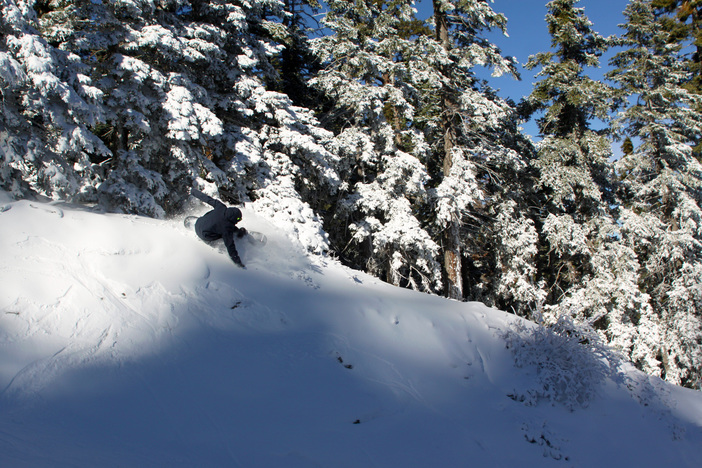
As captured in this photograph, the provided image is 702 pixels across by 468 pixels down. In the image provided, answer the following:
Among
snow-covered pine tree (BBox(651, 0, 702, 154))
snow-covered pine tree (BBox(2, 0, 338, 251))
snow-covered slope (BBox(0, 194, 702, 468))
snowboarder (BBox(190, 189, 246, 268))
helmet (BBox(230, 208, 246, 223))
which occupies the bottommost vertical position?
snow-covered slope (BBox(0, 194, 702, 468))

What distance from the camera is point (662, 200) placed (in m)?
17.6

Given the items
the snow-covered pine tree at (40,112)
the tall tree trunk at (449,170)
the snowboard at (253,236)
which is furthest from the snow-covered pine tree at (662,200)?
the snow-covered pine tree at (40,112)

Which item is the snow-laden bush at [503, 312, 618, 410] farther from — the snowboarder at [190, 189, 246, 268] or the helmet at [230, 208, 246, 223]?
the helmet at [230, 208, 246, 223]

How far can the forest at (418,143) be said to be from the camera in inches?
421

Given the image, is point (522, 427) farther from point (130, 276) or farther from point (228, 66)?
point (228, 66)

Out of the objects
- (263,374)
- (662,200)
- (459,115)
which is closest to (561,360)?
(263,374)

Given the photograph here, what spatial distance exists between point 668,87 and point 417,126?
10.4 meters

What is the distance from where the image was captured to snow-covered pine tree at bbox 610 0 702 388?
16.3m

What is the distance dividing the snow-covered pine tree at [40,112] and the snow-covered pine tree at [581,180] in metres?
15.2

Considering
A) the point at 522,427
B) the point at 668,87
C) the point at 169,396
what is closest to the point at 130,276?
the point at 169,396

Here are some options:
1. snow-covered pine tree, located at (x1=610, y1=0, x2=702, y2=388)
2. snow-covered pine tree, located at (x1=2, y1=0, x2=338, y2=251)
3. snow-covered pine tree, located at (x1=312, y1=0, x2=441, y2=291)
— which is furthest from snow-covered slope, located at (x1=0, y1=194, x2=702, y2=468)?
snow-covered pine tree, located at (x1=610, y1=0, x2=702, y2=388)

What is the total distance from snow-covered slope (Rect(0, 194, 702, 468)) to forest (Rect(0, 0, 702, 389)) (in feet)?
6.66

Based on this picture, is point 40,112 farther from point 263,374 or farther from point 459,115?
point 459,115

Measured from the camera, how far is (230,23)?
1330 cm
